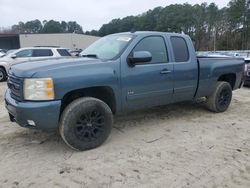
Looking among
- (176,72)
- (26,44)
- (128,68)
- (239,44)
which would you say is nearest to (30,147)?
(128,68)

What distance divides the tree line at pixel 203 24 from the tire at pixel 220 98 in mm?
55166

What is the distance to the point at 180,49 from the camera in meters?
5.28

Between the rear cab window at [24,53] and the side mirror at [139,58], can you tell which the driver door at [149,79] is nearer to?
the side mirror at [139,58]

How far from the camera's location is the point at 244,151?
13.5 ft

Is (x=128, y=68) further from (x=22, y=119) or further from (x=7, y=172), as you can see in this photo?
(x=7, y=172)

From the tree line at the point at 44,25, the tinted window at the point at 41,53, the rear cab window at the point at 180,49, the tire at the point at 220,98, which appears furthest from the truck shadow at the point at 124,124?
the tree line at the point at 44,25

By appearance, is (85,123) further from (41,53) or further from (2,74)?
(2,74)

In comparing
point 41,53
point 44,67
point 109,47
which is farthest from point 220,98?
point 41,53

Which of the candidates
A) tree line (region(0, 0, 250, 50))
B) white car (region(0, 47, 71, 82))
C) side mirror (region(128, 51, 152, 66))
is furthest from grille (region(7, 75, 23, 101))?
tree line (region(0, 0, 250, 50))

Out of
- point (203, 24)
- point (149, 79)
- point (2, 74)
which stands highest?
point (203, 24)

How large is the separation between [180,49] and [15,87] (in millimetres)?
3146

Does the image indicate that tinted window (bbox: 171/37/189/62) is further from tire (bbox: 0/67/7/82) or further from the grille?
tire (bbox: 0/67/7/82)

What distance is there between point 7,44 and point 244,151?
180 feet

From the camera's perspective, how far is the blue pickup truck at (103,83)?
3645 millimetres
